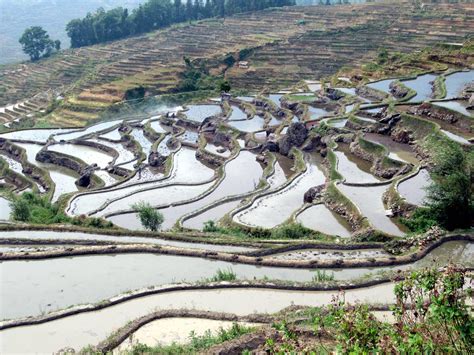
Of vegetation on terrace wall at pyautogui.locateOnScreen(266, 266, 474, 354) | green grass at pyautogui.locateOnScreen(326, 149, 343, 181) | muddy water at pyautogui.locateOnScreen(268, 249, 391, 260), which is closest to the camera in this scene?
vegetation on terrace wall at pyautogui.locateOnScreen(266, 266, 474, 354)

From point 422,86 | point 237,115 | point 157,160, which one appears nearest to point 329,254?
point 157,160

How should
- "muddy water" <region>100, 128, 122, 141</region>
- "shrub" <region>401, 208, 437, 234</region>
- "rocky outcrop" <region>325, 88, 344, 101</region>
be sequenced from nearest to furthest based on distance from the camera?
"shrub" <region>401, 208, 437, 234</region>
"muddy water" <region>100, 128, 122, 141</region>
"rocky outcrop" <region>325, 88, 344, 101</region>

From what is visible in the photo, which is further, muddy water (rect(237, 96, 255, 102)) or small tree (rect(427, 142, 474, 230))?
muddy water (rect(237, 96, 255, 102))

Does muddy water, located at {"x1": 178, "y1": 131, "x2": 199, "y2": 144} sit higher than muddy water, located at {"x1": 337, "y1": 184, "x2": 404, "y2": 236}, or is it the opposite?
muddy water, located at {"x1": 337, "y1": 184, "x2": 404, "y2": 236}

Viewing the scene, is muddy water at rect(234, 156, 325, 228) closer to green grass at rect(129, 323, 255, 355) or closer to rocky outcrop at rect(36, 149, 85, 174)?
green grass at rect(129, 323, 255, 355)

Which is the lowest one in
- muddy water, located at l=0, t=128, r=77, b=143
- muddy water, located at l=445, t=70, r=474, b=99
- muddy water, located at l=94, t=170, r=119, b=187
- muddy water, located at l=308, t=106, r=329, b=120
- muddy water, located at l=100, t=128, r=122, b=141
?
muddy water, located at l=0, t=128, r=77, b=143

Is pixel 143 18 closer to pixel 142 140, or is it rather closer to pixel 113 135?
pixel 113 135

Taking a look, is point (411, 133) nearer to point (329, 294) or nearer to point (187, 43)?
point (329, 294)

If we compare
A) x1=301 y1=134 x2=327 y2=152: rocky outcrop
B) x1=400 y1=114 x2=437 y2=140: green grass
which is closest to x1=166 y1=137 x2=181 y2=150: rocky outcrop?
x1=301 y1=134 x2=327 y2=152: rocky outcrop
